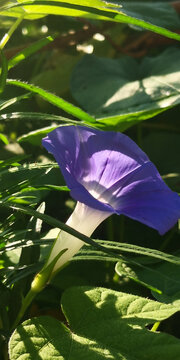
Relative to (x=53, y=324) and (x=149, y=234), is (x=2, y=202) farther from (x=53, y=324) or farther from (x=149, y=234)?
(x=149, y=234)

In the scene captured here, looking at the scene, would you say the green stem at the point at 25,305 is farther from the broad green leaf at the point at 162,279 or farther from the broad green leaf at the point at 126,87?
the broad green leaf at the point at 126,87

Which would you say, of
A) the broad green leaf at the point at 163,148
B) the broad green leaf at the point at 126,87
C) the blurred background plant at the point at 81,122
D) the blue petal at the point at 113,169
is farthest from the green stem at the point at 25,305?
the broad green leaf at the point at 163,148

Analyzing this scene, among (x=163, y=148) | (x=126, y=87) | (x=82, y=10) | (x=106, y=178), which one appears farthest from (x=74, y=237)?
(x=163, y=148)

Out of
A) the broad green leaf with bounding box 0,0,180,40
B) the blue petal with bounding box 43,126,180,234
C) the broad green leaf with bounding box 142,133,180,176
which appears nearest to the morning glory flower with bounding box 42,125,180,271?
the blue petal with bounding box 43,126,180,234

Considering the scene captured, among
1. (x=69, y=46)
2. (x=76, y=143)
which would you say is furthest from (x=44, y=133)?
(x=69, y=46)

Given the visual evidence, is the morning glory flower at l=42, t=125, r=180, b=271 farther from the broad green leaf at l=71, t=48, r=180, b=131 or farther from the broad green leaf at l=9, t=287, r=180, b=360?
the broad green leaf at l=71, t=48, r=180, b=131

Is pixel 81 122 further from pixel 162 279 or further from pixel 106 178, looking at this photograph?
pixel 162 279
